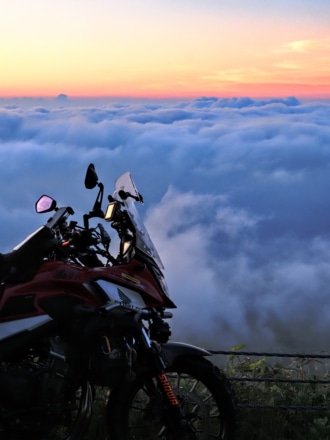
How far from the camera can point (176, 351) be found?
4555 mm

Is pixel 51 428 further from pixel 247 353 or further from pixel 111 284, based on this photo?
pixel 247 353

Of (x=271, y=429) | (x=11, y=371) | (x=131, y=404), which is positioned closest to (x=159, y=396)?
(x=131, y=404)

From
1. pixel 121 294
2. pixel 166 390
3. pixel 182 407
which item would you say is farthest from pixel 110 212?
pixel 182 407

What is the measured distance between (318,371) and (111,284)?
2.57 m

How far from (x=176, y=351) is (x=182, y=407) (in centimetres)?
40

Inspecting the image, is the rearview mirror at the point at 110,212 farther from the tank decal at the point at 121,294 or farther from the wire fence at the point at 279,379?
the wire fence at the point at 279,379

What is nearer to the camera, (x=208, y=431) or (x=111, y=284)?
(x=111, y=284)

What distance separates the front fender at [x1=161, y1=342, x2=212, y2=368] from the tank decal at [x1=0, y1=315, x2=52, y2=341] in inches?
29.9

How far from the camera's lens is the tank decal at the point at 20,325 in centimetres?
429

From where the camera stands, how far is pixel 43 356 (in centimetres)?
436

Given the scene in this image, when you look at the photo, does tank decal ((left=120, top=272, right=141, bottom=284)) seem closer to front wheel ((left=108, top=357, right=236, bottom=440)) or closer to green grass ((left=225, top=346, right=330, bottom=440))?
front wheel ((left=108, top=357, right=236, bottom=440))

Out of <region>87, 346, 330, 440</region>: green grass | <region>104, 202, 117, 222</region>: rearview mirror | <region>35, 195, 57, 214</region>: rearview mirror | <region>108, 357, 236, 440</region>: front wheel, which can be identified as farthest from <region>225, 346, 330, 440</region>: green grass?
<region>35, 195, 57, 214</region>: rearview mirror

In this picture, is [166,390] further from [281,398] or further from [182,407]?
[281,398]

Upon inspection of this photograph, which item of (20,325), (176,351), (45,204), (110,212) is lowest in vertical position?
(20,325)
